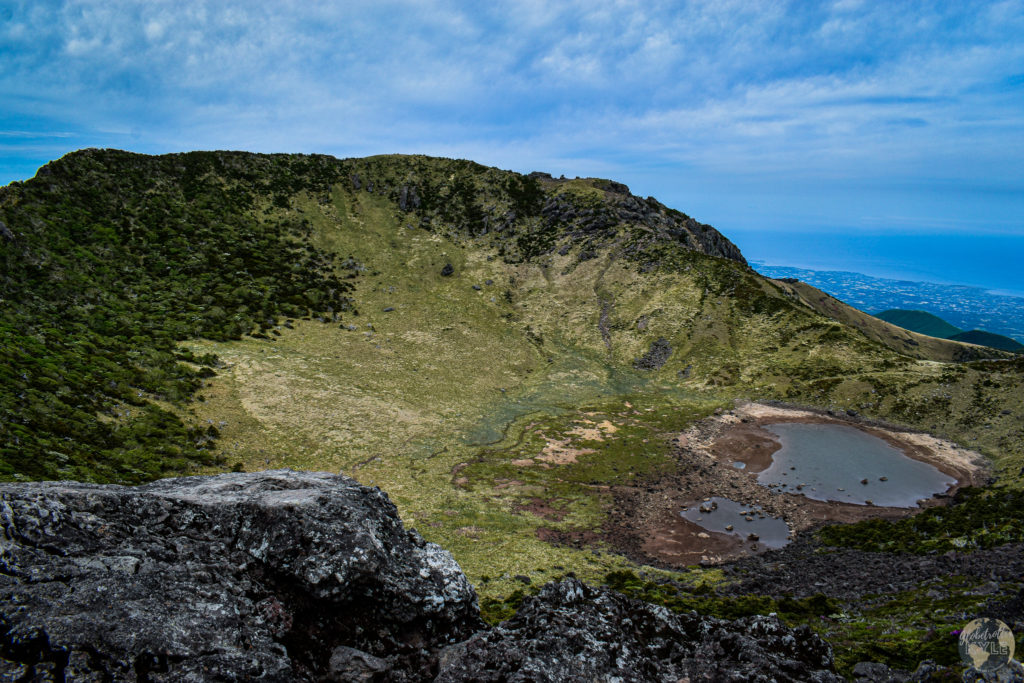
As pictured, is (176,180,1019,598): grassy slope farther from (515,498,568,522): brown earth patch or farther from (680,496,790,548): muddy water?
(680,496,790,548): muddy water

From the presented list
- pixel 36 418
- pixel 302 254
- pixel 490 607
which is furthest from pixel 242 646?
pixel 302 254

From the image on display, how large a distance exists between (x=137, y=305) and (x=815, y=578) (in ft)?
258

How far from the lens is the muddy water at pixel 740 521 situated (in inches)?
1348

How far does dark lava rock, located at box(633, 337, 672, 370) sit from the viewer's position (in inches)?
3127

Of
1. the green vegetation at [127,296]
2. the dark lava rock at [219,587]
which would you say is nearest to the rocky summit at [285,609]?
the dark lava rock at [219,587]

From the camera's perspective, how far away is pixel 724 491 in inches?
1631

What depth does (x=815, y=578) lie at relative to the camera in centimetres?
2752

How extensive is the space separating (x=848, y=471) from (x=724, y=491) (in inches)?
585

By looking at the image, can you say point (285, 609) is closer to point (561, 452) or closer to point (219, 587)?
point (219, 587)

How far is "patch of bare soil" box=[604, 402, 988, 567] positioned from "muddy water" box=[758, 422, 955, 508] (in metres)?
1.16

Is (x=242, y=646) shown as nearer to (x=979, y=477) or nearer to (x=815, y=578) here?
(x=815, y=578)

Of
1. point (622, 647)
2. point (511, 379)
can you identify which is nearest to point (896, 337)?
point (511, 379)

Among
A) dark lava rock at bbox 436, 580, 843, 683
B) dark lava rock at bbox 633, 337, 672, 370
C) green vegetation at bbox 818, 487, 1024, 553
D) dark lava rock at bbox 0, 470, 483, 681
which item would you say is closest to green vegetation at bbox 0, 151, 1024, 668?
green vegetation at bbox 818, 487, 1024, 553

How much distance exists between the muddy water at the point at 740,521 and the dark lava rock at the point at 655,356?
41009 millimetres
